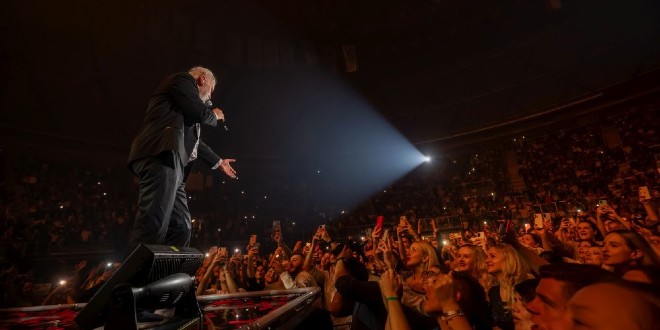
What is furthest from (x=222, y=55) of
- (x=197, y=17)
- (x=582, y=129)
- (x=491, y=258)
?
(x=582, y=129)

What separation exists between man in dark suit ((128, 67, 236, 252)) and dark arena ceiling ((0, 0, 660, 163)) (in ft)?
31.3

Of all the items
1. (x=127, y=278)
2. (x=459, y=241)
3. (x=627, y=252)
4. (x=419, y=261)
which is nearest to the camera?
(x=127, y=278)

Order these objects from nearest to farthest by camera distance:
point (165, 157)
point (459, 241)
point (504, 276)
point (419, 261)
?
point (165, 157), point (504, 276), point (419, 261), point (459, 241)

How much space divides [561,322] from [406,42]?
15.1m

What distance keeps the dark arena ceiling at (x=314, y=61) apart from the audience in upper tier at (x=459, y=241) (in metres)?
1.82

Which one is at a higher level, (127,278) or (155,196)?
(155,196)

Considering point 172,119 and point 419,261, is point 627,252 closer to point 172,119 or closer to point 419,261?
point 419,261

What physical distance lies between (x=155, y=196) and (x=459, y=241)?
5.85 meters

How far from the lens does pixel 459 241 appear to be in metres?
6.16

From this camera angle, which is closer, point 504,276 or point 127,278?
point 127,278

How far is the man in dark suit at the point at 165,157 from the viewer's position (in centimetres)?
175

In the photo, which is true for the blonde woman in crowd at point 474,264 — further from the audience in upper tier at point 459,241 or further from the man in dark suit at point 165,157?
the man in dark suit at point 165,157

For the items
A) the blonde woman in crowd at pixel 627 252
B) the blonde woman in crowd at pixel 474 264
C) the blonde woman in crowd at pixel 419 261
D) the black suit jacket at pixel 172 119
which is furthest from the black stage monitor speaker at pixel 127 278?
the blonde woman in crowd at pixel 627 252

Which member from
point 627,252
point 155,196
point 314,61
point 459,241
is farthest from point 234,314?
point 314,61
